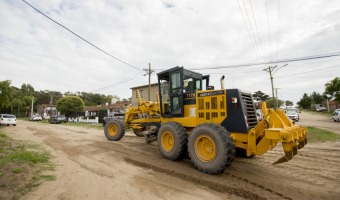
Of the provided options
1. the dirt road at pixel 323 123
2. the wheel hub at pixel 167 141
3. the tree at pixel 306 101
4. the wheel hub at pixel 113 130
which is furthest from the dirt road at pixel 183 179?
the tree at pixel 306 101

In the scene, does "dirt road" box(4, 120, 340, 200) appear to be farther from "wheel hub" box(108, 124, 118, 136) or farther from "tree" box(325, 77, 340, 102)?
"tree" box(325, 77, 340, 102)

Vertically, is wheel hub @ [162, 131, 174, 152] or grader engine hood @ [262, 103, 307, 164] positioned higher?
grader engine hood @ [262, 103, 307, 164]

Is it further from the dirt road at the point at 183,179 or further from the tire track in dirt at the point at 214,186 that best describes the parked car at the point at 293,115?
the tire track in dirt at the point at 214,186

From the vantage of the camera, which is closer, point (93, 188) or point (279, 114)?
point (93, 188)

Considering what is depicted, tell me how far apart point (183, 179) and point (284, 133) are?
2.56 metres

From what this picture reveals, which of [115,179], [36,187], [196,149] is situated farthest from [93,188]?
[196,149]

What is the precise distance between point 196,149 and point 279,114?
7.85 ft

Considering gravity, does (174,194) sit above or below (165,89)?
below

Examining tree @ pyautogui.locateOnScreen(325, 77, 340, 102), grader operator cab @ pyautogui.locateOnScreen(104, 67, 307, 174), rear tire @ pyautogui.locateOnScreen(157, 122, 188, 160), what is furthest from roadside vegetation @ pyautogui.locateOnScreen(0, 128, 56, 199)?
tree @ pyautogui.locateOnScreen(325, 77, 340, 102)

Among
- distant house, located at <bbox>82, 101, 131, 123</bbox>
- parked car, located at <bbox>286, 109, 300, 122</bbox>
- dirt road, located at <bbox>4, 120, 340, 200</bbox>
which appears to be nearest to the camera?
dirt road, located at <bbox>4, 120, 340, 200</bbox>

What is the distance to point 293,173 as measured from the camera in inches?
225

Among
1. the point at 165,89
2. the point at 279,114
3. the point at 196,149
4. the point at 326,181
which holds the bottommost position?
the point at 326,181

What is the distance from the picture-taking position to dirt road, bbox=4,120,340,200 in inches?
173

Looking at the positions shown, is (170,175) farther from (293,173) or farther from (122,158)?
(293,173)
